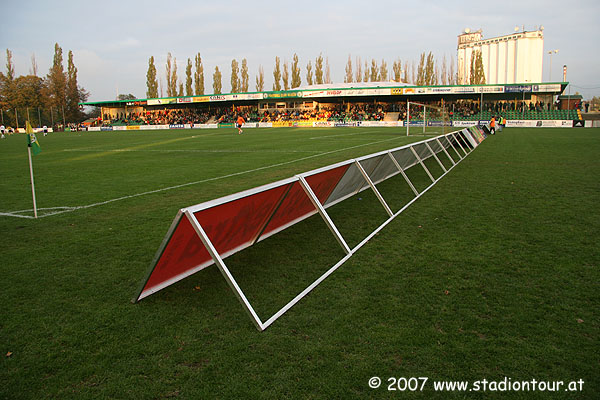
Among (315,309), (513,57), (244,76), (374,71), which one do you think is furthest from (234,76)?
(315,309)

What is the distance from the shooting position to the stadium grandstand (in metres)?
50.3

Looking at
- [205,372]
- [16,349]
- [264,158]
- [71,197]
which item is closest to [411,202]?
[205,372]

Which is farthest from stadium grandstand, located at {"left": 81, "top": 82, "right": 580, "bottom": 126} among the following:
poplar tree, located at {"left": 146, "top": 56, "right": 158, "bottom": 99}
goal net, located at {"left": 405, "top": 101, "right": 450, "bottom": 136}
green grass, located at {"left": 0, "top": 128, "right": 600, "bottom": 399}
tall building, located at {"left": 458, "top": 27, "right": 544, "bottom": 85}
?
tall building, located at {"left": 458, "top": 27, "right": 544, "bottom": 85}

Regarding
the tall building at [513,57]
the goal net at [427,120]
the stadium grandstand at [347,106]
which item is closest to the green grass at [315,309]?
the goal net at [427,120]

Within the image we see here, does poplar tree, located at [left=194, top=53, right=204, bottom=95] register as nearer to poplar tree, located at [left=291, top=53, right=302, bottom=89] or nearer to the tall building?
poplar tree, located at [left=291, top=53, right=302, bottom=89]

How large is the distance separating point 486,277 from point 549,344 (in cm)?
129

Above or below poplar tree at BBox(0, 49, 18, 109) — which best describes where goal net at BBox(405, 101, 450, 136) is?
below

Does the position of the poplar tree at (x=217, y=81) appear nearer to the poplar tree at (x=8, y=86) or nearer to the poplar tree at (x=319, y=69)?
the poplar tree at (x=319, y=69)

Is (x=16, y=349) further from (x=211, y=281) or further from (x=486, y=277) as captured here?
(x=486, y=277)

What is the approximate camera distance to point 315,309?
362 cm

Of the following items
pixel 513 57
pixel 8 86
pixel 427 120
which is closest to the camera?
pixel 427 120

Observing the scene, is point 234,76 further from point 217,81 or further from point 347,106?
point 347,106

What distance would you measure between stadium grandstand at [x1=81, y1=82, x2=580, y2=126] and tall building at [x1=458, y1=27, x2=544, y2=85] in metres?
44.7

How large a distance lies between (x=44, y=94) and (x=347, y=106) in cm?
6088
